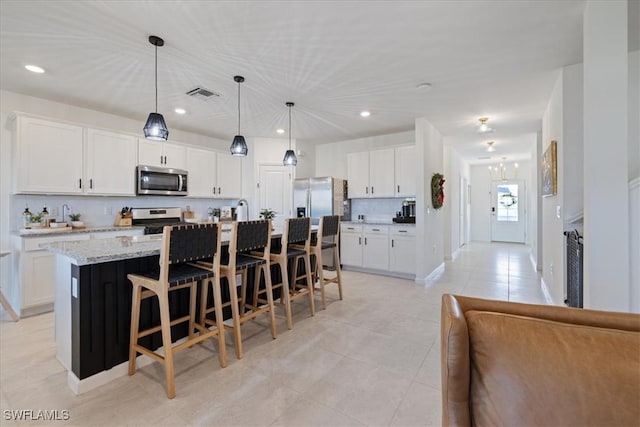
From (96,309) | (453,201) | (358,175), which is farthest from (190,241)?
(453,201)

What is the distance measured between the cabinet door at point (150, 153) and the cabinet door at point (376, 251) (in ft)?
12.0

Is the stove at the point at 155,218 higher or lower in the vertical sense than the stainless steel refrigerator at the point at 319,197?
lower

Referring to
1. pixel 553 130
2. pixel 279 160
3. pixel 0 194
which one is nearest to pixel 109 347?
pixel 0 194

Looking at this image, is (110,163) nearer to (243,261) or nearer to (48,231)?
(48,231)

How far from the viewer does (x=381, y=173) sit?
528 centimetres

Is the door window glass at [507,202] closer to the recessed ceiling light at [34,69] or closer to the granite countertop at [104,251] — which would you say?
the granite countertop at [104,251]

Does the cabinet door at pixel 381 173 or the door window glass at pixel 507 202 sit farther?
the door window glass at pixel 507 202

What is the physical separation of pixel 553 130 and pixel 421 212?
1907mm

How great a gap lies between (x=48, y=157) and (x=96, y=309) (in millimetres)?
2712

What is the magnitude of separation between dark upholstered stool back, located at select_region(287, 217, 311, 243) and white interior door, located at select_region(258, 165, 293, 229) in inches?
98.8

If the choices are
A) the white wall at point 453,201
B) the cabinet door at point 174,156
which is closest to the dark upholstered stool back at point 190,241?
the cabinet door at point 174,156

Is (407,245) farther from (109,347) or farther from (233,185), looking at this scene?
(109,347)

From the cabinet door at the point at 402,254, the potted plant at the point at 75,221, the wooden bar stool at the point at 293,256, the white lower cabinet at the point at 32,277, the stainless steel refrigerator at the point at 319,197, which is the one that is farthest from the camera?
the stainless steel refrigerator at the point at 319,197

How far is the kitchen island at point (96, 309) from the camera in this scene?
189cm
